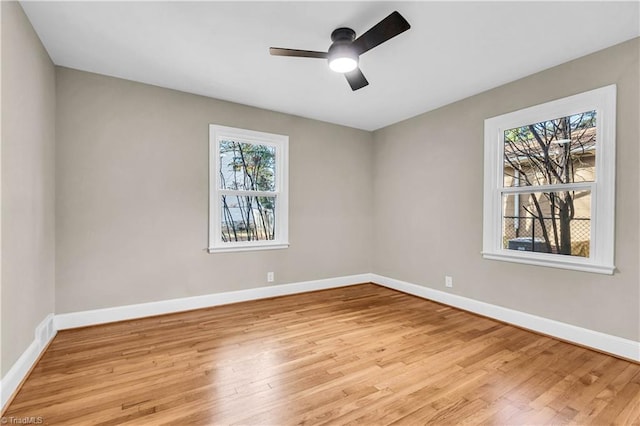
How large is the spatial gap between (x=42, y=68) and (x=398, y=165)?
407 centimetres

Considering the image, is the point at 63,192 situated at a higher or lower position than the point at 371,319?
higher

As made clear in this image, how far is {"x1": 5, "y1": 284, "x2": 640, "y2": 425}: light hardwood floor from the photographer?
173cm

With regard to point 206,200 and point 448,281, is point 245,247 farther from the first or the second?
point 448,281

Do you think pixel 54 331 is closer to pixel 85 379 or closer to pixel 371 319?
pixel 85 379

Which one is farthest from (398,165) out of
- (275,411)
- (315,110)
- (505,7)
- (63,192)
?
(63,192)

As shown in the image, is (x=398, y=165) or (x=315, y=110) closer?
(x=315, y=110)

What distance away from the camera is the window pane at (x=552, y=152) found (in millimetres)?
2721

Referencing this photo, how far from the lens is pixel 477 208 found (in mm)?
3545

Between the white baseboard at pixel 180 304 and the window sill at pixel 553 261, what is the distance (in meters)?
2.26

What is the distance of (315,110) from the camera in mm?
4141

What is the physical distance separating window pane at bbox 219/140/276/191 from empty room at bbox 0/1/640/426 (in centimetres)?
3

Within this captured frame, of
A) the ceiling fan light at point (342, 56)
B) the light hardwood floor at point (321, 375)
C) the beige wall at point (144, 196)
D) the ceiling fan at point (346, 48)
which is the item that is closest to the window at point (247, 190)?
the beige wall at point (144, 196)

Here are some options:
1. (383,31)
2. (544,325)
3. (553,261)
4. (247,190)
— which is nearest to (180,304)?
(247,190)

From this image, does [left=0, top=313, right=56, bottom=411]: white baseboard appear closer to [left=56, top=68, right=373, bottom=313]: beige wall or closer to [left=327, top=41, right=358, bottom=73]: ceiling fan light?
[left=56, top=68, right=373, bottom=313]: beige wall
